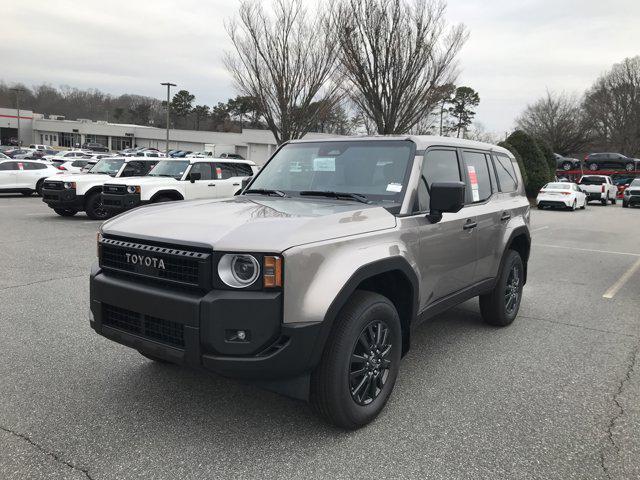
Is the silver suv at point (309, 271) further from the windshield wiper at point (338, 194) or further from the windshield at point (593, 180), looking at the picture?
the windshield at point (593, 180)

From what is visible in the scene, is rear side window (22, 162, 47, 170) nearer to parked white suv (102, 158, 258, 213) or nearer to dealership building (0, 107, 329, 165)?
parked white suv (102, 158, 258, 213)

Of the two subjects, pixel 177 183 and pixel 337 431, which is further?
pixel 177 183

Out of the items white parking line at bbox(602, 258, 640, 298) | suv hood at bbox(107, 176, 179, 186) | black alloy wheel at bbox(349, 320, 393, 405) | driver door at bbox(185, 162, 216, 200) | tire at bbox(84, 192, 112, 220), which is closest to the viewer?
black alloy wheel at bbox(349, 320, 393, 405)

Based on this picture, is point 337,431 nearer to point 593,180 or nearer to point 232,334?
point 232,334

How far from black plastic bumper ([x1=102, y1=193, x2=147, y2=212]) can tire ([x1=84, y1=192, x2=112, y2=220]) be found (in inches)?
49.9

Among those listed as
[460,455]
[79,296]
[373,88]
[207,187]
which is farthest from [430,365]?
[373,88]

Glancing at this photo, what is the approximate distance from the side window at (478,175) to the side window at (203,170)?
955cm

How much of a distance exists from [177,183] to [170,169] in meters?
0.84

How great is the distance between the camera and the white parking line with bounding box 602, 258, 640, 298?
7556mm

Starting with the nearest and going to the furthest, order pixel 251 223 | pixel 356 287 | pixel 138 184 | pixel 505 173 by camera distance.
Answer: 1. pixel 251 223
2. pixel 356 287
3. pixel 505 173
4. pixel 138 184

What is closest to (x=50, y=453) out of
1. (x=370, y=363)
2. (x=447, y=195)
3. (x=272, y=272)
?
(x=272, y=272)

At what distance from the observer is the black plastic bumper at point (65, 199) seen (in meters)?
14.0

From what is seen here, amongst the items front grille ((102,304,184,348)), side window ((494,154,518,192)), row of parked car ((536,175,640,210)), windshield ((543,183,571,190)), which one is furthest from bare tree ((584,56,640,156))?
front grille ((102,304,184,348))

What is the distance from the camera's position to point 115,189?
1293cm
